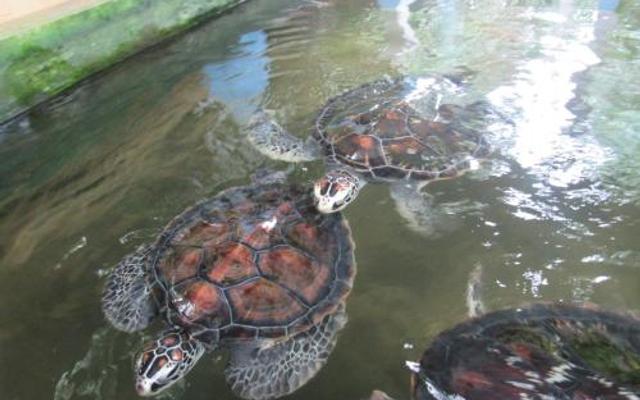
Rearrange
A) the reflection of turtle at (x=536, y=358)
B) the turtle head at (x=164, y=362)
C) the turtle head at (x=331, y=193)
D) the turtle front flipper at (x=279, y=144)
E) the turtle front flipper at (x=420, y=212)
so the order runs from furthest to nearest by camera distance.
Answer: the turtle front flipper at (x=279, y=144) → the turtle front flipper at (x=420, y=212) → the turtle head at (x=331, y=193) → the turtle head at (x=164, y=362) → the reflection of turtle at (x=536, y=358)

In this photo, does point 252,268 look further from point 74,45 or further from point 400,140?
point 74,45

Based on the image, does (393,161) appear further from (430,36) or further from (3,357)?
(430,36)

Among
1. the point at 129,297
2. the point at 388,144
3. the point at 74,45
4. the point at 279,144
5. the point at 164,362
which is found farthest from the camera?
the point at 74,45

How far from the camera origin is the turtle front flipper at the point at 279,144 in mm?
4238

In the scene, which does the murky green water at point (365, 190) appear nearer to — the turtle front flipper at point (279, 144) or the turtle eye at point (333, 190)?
the turtle front flipper at point (279, 144)

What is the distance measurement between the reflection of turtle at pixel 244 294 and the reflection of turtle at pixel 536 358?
2.29 feet

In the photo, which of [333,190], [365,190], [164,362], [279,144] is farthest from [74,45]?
[164,362]

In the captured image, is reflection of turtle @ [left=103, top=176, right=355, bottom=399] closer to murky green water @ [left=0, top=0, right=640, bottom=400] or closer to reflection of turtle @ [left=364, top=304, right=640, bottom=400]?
murky green water @ [left=0, top=0, right=640, bottom=400]

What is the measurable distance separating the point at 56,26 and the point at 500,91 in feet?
15.4

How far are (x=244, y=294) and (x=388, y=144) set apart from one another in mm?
1859

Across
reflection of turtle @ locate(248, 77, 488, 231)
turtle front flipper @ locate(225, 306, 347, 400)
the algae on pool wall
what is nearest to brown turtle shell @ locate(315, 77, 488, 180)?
reflection of turtle @ locate(248, 77, 488, 231)

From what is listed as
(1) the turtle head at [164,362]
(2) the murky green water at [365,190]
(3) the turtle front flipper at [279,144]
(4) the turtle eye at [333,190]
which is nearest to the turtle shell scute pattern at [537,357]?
(2) the murky green water at [365,190]

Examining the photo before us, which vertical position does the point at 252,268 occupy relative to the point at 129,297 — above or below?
above

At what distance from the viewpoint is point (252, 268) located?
2725 mm
